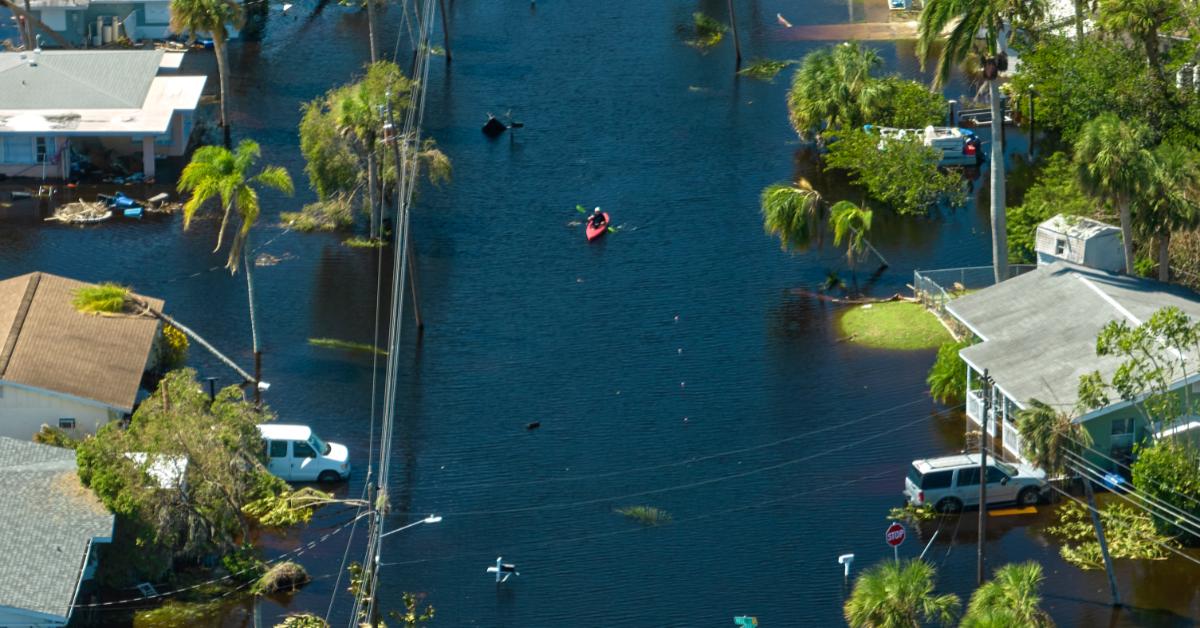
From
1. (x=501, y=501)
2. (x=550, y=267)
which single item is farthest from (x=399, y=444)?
(x=550, y=267)

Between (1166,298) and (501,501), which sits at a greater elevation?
(1166,298)

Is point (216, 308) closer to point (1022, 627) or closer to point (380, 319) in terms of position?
point (380, 319)

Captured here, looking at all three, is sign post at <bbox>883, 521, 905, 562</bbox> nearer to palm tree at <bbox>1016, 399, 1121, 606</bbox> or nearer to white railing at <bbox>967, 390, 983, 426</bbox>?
palm tree at <bbox>1016, 399, 1121, 606</bbox>

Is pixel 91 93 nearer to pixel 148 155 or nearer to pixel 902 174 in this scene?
pixel 148 155

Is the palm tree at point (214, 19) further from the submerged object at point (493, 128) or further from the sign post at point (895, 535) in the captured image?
the sign post at point (895, 535)

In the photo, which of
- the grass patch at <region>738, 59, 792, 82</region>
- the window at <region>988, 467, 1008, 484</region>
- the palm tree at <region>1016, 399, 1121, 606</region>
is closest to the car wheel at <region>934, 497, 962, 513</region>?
the window at <region>988, 467, 1008, 484</region>

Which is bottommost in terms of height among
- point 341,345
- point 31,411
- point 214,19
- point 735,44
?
point 31,411

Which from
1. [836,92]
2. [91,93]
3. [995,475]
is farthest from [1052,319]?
[91,93]
